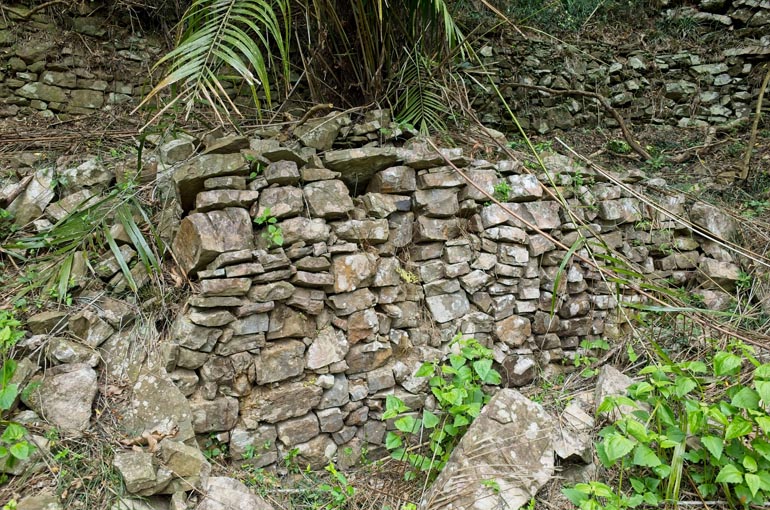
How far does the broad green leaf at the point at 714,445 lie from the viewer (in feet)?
5.61

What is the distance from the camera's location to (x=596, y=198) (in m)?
3.35

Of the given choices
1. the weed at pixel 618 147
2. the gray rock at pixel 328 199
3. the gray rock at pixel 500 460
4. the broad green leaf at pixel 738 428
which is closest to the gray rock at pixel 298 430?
the gray rock at pixel 500 460

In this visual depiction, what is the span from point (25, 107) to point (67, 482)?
111 inches

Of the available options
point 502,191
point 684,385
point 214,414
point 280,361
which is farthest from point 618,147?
point 214,414

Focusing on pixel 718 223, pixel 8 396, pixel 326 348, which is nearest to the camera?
pixel 8 396

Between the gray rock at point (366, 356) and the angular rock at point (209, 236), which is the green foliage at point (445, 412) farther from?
the angular rock at point (209, 236)

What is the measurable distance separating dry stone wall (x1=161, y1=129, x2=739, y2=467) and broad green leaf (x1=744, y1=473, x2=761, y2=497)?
102 centimetres

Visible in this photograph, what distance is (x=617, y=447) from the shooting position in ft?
Result: 5.60

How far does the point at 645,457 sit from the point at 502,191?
1.74m

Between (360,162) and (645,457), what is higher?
(360,162)

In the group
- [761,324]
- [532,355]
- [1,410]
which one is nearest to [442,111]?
[532,355]

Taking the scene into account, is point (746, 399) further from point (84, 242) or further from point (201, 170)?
point (84, 242)

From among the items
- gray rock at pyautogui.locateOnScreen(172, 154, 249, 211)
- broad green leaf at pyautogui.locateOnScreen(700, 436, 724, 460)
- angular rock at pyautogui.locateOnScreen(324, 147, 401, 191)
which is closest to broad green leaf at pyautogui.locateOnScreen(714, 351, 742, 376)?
broad green leaf at pyautogui.locateOnScreen(700, 436, 724, 460)

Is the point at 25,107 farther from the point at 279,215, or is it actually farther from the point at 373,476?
the point at 373,476
